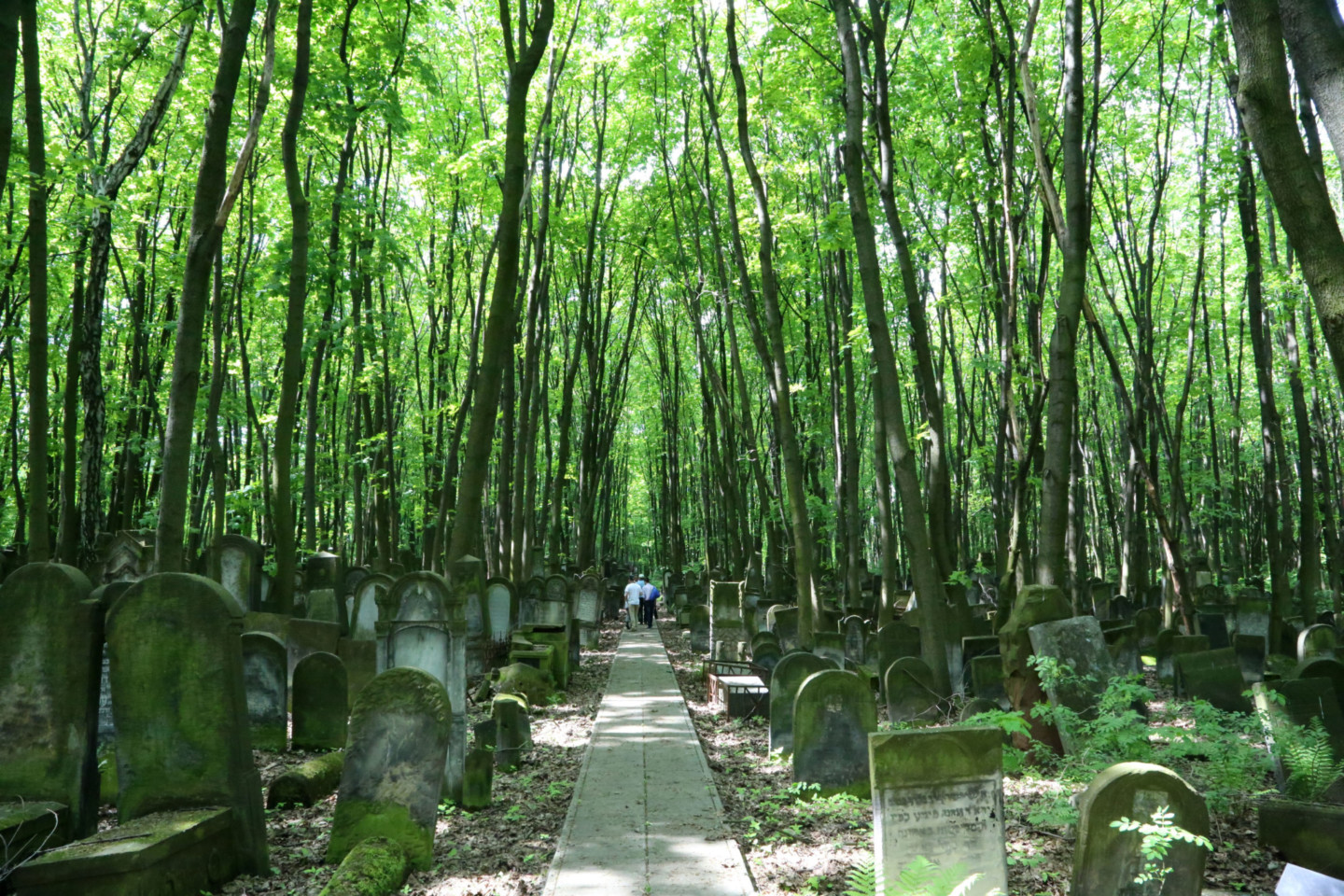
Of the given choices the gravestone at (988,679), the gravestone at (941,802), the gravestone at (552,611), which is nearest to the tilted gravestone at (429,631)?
the gravestone at (941,802)

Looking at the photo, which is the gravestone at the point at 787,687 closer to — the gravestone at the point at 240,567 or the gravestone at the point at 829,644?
the gravestone at the point at 829,644

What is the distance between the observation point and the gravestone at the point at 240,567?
477 inches

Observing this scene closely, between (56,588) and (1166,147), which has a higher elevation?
(1166,147)

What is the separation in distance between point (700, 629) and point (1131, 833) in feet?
47.4

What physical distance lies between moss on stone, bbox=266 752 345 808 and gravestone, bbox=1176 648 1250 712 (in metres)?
7.91

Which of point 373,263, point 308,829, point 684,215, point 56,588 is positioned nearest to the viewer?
point 56,588

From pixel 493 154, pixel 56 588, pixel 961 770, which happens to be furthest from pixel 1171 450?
pixel 56 588

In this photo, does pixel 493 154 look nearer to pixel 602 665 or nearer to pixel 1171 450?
pixel 602 665

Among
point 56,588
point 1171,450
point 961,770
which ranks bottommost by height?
point 961,770

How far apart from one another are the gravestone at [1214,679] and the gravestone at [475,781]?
6.87m

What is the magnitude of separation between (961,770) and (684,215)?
48.7 ft

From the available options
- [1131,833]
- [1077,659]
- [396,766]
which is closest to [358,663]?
[396,766]

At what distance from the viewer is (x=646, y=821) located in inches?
241

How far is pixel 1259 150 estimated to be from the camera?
4.08 m
